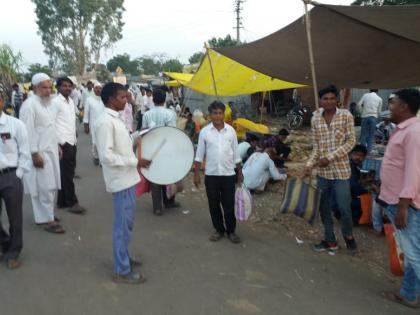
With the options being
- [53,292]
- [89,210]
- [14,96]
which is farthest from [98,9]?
[53,292]

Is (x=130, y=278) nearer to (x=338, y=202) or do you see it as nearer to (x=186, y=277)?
(x=186, y=277)

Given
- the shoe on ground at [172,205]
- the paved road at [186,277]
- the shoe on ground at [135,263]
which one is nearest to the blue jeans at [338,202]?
the paved road at [186,277]

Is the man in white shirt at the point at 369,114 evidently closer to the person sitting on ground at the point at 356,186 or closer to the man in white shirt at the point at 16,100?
the person sitting on ground at the point at 356,186

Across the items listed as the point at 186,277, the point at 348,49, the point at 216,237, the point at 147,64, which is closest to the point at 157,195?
the point at 216,237

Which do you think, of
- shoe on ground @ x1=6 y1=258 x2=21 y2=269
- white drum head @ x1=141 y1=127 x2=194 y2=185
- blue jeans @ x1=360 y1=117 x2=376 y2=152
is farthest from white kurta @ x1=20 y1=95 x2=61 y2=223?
blue jeans @ x1=360 y1=117 x2=376 y2=152

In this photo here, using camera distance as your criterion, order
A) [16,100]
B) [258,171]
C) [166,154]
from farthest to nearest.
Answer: [16,100] < [258,171] < [166,154]

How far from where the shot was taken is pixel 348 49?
16.1 ft

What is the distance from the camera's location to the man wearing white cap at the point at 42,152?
488cm

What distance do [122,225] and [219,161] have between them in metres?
1.49

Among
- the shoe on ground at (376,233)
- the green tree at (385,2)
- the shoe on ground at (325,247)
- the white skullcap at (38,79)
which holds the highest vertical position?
the green tree at (385,2)

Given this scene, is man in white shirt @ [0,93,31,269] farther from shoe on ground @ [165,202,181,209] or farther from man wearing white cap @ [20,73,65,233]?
shoe on ground @ [165,202,181,209]

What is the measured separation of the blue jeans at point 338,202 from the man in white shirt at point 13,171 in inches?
129

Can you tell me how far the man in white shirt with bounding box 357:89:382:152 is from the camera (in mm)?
10141

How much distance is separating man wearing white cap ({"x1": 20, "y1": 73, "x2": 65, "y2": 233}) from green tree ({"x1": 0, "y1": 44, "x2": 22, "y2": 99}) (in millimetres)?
15236
